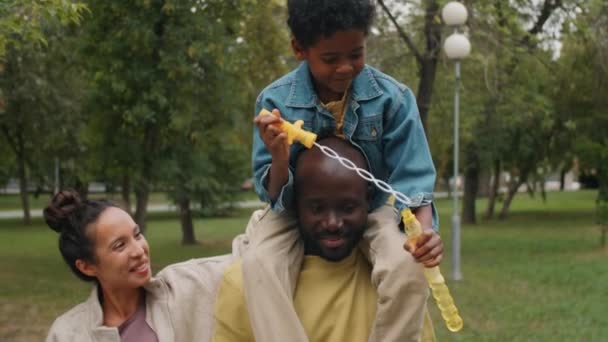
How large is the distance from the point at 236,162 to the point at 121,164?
43.9 feet

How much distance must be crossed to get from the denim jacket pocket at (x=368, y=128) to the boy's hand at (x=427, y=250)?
1.71 ft

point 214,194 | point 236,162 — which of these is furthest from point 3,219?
point 236,162

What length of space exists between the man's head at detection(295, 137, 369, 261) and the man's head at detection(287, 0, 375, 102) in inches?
10.5

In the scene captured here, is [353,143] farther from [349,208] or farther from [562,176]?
[562,176]

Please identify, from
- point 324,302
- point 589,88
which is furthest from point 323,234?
point 589,88

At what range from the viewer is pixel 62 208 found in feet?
10.2

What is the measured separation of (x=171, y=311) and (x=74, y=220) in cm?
48

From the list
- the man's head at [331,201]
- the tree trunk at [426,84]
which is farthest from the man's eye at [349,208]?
the tree trunk at [426,84]

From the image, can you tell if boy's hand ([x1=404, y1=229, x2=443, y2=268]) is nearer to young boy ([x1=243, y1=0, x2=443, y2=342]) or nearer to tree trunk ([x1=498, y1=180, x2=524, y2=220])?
young boy ([x1=243, y1=0, x2=443, y2=342])

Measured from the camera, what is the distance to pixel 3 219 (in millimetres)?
37156

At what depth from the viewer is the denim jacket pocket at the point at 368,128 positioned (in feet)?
9.70

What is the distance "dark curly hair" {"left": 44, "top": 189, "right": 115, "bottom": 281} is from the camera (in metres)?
3.09

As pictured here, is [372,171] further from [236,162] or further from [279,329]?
[236,162]

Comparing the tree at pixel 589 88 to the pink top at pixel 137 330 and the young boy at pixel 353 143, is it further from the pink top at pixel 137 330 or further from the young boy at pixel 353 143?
the pink top at pixel 137 330
